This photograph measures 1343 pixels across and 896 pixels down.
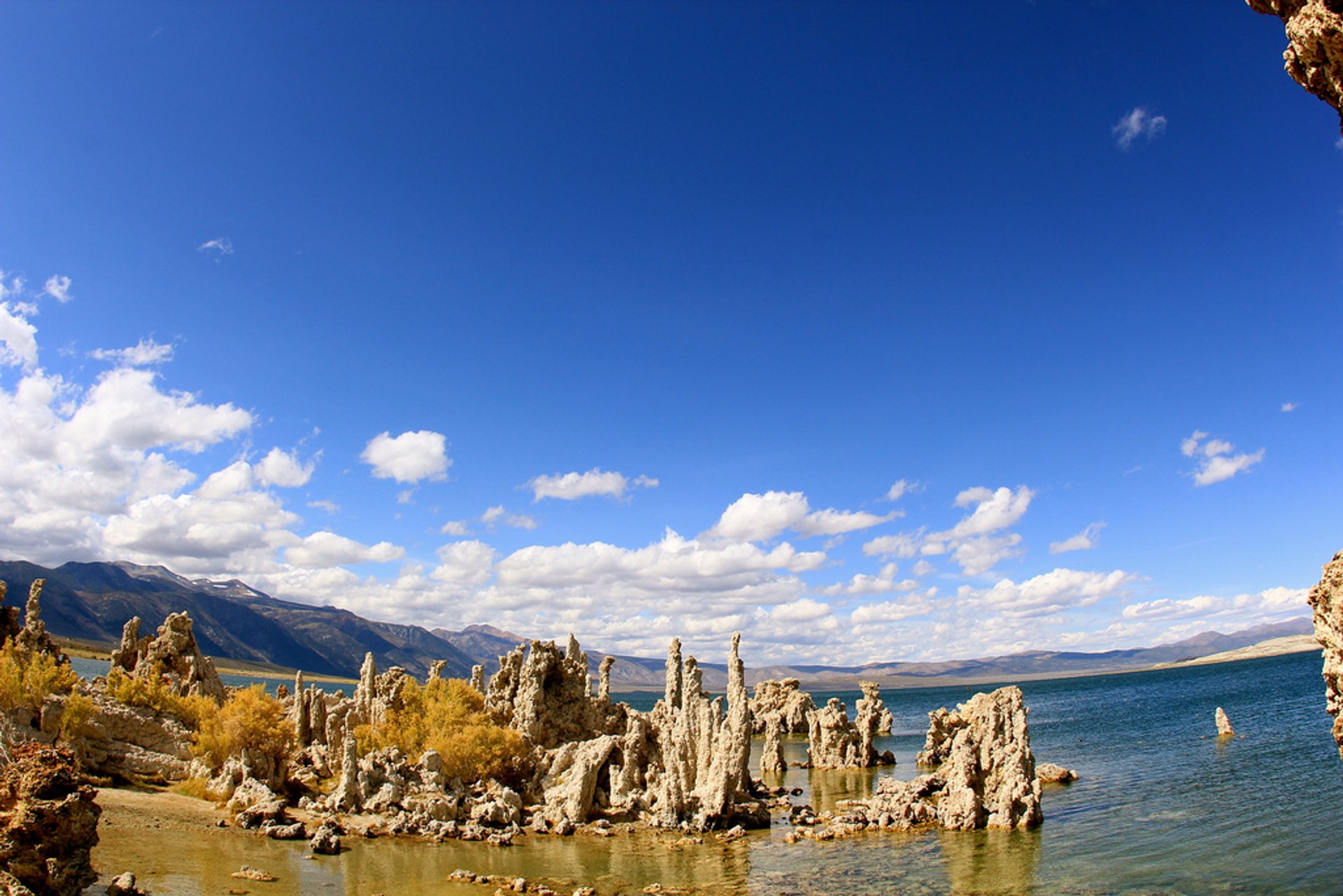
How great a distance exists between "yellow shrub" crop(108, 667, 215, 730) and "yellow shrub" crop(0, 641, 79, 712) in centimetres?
205

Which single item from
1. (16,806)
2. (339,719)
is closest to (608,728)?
(339,719)

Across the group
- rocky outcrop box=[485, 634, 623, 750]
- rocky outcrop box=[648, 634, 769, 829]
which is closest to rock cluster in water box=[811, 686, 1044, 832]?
rocky outcrop box=[648, 634, 769, 829]

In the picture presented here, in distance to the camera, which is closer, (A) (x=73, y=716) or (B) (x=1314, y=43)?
(B) (x=1314, y=43)

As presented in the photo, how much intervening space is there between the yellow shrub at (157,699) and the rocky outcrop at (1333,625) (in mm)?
48545

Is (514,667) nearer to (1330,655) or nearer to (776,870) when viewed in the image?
(776,870)

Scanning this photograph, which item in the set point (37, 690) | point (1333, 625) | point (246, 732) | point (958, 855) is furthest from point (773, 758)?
point (1333, 625)

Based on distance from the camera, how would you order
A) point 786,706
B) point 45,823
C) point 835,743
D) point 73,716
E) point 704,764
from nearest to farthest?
point 45,823, point 73,716, point 704,764, point 835,743, point 786,706

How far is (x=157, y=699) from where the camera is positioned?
142 feet

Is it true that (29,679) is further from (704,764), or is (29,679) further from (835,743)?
(835,743)

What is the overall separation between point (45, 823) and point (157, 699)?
109ft

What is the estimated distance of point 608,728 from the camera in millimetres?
52750

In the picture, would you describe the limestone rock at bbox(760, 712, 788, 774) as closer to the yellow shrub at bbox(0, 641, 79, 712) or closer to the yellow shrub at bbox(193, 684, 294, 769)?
the yellow shrub at bbox(193, 684, 294, 769)

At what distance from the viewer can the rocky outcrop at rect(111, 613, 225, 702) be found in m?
50.8

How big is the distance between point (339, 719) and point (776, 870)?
110 feet
